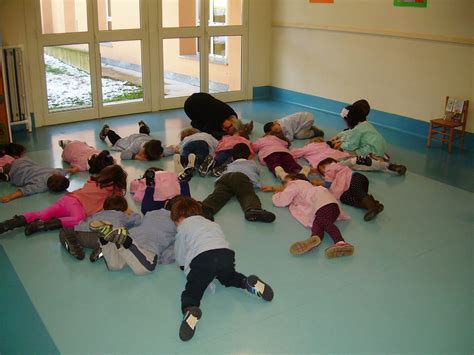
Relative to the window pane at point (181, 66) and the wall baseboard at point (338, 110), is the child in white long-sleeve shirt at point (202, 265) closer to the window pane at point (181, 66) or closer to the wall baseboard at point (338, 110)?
the wall baseboard at point (338, 110)

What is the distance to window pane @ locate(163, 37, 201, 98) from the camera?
771 centimetres

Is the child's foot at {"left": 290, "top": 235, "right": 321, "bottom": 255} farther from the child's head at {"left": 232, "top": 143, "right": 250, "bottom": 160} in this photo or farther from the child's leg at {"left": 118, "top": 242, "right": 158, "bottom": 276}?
the child's head at {"left": 232, "top": 143, "right": 250, "bottom": 160}

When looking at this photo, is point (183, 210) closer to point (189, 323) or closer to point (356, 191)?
point (189, 323)

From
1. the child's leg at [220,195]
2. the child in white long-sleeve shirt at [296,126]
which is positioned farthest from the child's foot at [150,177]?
the child in white long-sleeve shirt at [296,126]

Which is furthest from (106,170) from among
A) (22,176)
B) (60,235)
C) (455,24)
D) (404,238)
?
(455,24)

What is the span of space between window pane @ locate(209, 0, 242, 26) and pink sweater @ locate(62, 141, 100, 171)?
3460 millimetres

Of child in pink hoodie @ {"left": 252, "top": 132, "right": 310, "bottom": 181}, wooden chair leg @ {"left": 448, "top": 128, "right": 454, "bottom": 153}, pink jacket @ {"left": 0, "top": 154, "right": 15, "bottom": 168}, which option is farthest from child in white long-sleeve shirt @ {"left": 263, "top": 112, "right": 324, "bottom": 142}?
pink jacket @ {"left": 0, "top": 154, "right": 15, "bottom": 168}

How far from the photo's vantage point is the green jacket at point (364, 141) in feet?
18.2

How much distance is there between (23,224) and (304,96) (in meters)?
5.31

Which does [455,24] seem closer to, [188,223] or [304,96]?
[304,96]

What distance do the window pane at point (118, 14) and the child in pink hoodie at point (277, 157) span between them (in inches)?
113

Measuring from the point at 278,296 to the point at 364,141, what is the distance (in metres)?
2.88

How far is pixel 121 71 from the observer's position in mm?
7367

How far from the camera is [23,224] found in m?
3.89
